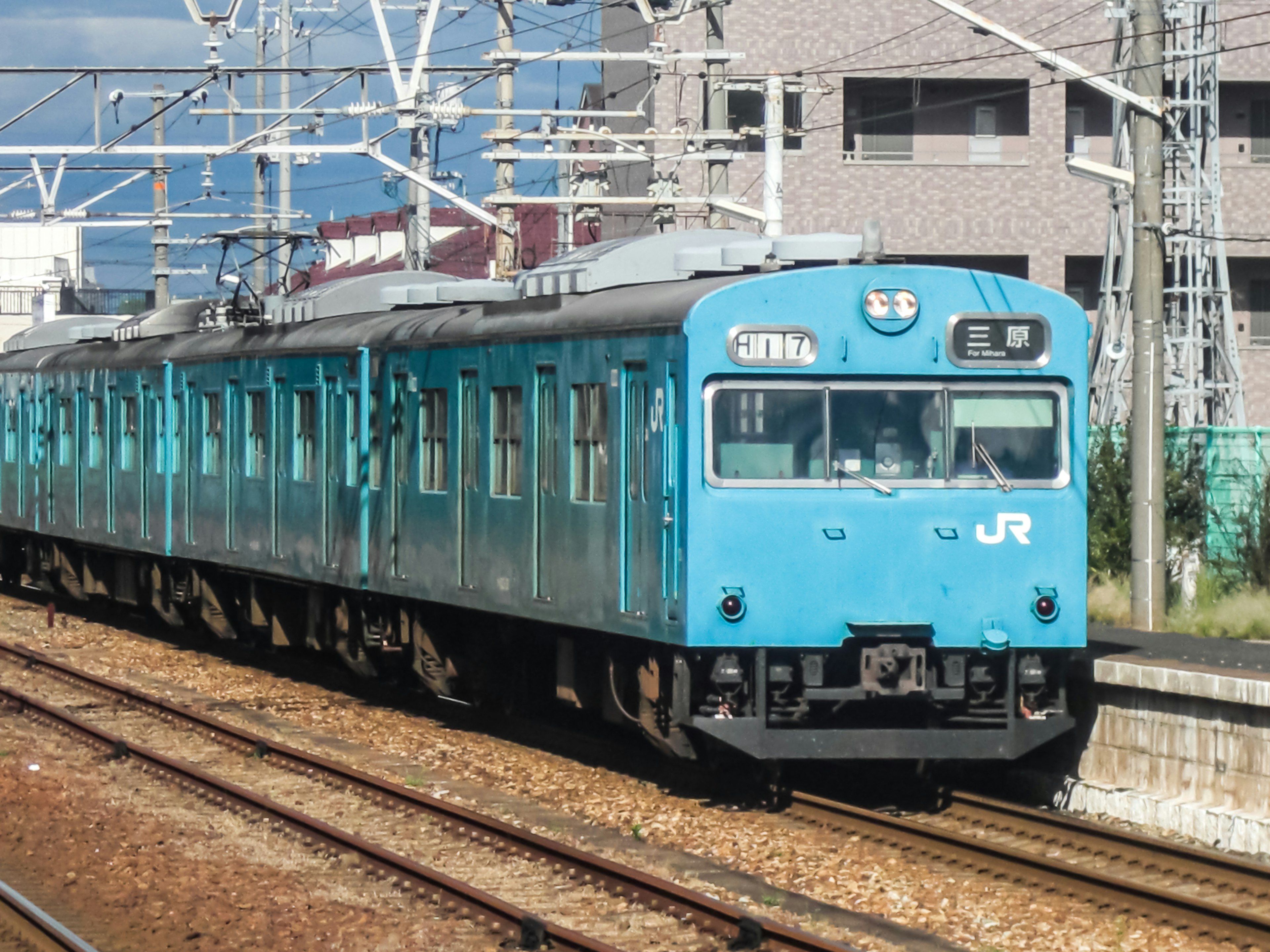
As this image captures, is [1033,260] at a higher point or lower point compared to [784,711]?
higher

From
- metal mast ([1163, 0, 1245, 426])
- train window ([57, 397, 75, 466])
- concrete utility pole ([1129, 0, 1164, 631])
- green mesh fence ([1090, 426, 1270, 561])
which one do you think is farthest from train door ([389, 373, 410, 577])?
metal mast ([1163, 0, 1245, 426])

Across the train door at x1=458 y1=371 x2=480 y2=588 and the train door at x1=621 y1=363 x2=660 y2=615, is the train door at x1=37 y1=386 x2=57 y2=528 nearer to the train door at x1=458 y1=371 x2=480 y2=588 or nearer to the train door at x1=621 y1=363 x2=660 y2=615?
the train door at x1=458 y1=371 x2=480 y2=588

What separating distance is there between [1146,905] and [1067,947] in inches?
27.9

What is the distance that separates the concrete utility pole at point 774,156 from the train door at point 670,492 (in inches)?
311

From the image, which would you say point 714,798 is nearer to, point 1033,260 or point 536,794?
point 536,794

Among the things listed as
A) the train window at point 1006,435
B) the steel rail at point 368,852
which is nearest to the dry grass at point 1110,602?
the train window at point 1006,435

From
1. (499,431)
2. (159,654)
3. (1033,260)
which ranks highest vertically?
(1033,260)

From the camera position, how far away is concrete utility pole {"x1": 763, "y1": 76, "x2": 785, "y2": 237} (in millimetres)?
19938

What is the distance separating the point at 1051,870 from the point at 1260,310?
2858cm

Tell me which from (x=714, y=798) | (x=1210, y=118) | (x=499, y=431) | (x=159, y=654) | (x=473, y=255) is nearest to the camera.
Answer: (x=714, y=798)

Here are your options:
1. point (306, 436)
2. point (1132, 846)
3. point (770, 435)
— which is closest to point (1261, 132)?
point (306, 436)

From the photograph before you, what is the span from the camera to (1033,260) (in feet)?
117

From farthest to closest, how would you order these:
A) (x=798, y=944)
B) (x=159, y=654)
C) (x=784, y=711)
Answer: (x=159, y=654)
(x=784, y=711)
(x=798, y=944)

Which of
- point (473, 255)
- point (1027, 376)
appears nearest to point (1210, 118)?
point (1027, 376)
